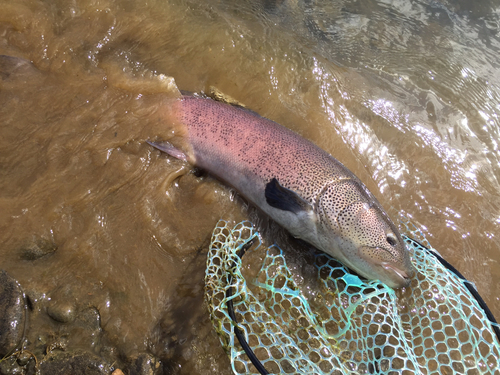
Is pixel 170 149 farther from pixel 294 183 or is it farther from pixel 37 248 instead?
pixel 37 248

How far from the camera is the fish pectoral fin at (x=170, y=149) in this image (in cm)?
372

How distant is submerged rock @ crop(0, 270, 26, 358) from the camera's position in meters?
2.59

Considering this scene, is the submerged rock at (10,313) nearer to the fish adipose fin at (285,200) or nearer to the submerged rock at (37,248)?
the submerged rock at (37,248)

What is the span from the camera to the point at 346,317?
122 inches

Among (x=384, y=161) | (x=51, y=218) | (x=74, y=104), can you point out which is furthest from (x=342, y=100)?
(x=51, y=218)

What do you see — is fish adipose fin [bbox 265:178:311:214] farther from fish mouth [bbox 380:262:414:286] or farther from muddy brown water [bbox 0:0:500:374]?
fish mouth [bbox 380:262:414:286]

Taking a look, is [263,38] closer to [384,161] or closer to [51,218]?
[384,161]

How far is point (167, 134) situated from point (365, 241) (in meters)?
2.64

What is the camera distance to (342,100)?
4.67 m

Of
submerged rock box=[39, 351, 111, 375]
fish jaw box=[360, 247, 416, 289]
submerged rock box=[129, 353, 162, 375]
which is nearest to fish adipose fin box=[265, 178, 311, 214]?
fish jaw box=[360, 247, 416, 289]

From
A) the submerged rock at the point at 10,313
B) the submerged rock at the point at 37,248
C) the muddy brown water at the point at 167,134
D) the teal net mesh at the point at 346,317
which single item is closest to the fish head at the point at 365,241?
the teal net mesh at the point at 346,317

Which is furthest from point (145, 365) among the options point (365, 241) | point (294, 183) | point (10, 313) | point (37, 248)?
point (365, 241)

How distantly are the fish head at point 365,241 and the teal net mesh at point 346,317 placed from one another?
15 cm

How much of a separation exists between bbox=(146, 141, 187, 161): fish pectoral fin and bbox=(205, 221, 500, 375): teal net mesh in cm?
99
